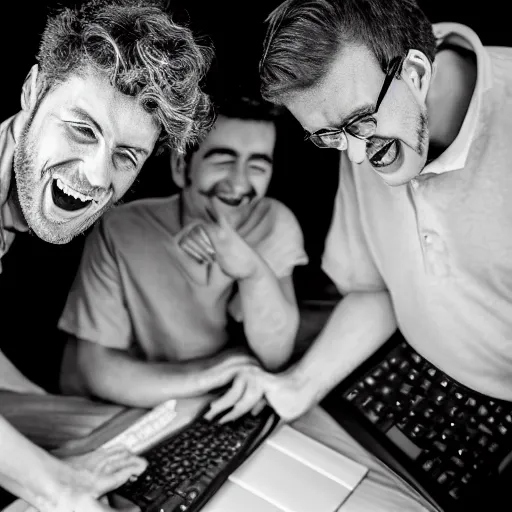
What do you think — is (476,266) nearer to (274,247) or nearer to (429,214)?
(429,214)

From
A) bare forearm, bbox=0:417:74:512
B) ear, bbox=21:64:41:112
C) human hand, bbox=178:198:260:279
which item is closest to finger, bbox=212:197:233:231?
human hand, bbox=178:198:260:279

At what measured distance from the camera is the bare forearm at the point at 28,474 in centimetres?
102

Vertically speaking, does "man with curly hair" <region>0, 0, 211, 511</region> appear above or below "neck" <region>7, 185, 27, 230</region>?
above

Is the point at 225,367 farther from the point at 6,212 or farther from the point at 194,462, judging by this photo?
the point at 6,212

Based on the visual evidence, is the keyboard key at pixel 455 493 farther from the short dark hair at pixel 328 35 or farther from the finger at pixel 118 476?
Result: the short dark hair at pixel 328 35

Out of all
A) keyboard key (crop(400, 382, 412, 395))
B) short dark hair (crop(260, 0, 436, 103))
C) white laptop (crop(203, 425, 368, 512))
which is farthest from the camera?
keyboard key (crop(400, 382, 412, 395))

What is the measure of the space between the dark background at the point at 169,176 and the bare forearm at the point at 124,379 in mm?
65

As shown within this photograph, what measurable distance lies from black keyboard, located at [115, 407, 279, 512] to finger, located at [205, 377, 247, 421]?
0.07 feet

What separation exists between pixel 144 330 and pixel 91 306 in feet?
0.37

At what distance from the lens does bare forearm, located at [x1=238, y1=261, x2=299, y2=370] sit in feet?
4.02

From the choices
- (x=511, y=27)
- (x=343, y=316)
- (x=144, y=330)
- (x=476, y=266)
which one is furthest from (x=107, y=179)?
(x=511, y=27)

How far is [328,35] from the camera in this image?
960 millimetres

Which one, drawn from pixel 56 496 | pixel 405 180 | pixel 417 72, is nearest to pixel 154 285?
pixel 56 496

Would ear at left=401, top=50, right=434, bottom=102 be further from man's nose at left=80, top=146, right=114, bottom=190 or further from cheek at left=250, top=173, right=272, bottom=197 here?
man's nose at left=80, top=146, right=114, bottom=190
